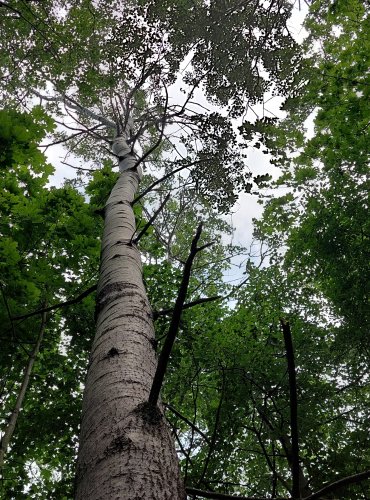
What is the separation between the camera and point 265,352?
16.4ft

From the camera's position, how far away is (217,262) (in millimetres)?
5555

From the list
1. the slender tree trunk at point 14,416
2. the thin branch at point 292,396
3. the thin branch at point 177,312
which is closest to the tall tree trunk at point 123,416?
the thin branch at point 177,312

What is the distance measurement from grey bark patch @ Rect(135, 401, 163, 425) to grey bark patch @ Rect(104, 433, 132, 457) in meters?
0.08

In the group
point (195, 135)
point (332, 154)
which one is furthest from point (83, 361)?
point (332, 154)

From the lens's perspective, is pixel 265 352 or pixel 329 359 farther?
pixel 329 359

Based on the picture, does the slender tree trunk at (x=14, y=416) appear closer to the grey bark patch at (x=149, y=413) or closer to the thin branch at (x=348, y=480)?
the grey bark patch at (x=149, y=413)

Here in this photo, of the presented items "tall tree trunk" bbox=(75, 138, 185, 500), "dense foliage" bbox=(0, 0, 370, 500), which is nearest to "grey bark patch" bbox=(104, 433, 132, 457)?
"tall tree trunk" bbox=(75, 138, 185, 500)

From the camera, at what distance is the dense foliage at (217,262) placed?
3459 mm

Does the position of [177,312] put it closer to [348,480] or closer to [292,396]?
[292,396]

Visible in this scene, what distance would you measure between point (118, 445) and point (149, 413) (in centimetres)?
13

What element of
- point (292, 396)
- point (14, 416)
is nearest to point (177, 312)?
point (292, 396)

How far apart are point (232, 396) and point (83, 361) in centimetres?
188

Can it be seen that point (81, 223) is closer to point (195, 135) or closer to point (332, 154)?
point (195, 135)

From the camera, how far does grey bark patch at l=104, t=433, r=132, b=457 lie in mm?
896
